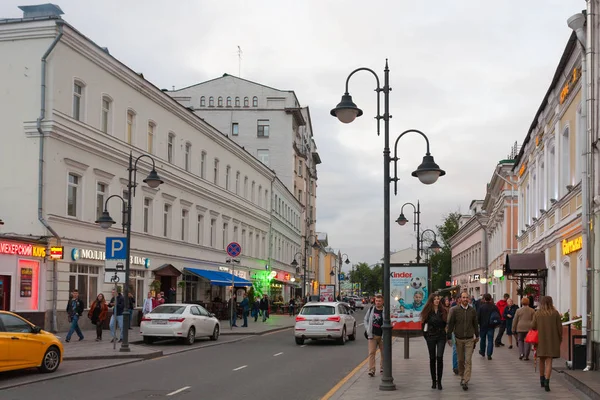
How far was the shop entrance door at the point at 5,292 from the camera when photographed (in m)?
23.5

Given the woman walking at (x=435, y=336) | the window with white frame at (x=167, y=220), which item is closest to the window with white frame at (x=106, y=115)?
the window with white frame at (x=167, y=220)

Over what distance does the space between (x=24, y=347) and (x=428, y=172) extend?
8746 millimetres

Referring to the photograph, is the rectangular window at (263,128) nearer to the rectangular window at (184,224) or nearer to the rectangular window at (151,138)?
the rectangular window at (184,224)

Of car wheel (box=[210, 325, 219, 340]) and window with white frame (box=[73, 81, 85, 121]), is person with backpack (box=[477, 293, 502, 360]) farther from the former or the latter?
window with white frame (box=[73, 81, 85, 121])

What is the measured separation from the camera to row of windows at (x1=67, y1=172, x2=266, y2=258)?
1098 inches

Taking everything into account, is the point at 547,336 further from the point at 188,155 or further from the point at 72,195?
the point at 188,155

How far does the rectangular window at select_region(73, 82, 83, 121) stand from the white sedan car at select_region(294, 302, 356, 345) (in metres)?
11.5

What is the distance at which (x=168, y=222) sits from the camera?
37812mm

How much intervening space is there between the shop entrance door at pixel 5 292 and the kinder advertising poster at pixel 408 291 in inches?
496

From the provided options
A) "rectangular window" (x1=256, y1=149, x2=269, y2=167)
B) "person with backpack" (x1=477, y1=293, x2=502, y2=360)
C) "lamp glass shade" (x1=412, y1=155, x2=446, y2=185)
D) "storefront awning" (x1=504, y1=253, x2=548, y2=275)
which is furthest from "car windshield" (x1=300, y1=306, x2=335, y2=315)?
"rectangular window" (x1=256, y1=149, x2=269, y2=167)

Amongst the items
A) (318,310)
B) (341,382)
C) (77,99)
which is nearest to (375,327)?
(341,382)

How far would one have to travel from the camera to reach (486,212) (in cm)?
5788

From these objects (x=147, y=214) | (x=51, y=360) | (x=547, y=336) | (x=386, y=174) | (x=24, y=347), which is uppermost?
(x=147, y=214)

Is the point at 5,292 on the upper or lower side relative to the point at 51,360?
upper
